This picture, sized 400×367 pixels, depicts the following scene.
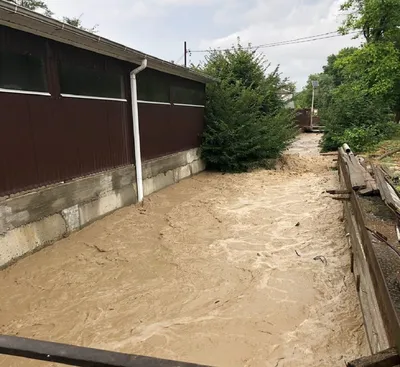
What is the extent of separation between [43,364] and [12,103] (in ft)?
10.2

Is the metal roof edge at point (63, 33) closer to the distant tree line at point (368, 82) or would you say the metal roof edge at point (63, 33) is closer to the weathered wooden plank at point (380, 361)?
the weathered wooden plank at point (380, 361)

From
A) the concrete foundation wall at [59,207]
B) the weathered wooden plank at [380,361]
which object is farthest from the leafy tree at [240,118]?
the weathered wooden plank at [380,361]

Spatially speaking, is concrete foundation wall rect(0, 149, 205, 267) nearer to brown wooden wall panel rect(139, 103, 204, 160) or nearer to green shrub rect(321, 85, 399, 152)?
brown wooden wall panel rect(139, 103, 204, 160)

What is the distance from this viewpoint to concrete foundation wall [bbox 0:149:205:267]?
4.18 m

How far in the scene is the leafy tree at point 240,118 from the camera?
418 inches

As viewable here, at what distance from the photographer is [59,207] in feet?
16.3

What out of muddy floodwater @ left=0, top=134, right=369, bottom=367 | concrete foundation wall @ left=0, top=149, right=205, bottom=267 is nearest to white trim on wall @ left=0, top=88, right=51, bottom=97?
concrete foundation wall @ left=0, top=149, right=205, bottom=267

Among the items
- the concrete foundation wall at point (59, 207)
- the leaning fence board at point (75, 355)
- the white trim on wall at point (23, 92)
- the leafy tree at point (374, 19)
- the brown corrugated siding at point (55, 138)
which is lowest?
the concrete foundation wall at point (59, 207)

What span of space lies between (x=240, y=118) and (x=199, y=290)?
307 inches

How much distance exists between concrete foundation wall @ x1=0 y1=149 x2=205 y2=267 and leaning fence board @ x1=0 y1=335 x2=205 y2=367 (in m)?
3.48

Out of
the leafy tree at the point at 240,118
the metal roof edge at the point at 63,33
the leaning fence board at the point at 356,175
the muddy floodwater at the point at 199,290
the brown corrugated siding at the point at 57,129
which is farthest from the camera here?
the leafy tree at the point at 240,118

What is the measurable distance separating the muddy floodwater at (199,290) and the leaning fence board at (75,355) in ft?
6.07

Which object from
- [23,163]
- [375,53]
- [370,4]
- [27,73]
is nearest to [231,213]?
[23,163]

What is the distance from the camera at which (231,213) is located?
6562 millimetres
